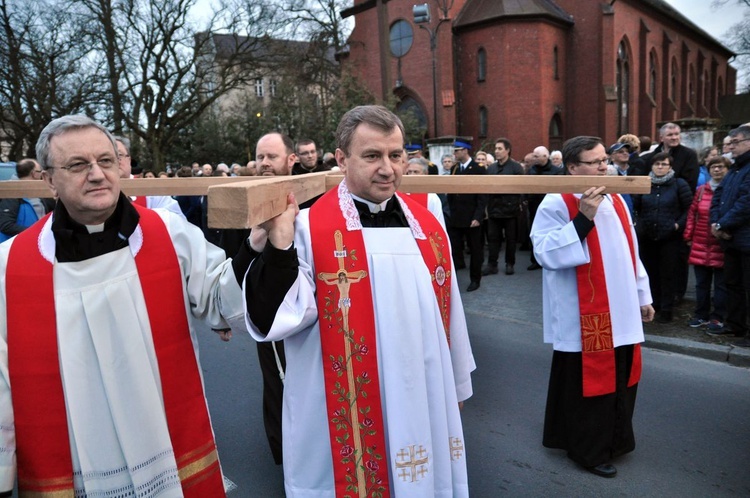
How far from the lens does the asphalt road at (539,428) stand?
374cm

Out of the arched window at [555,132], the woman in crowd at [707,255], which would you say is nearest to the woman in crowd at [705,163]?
the woman in crowd at [707,255]

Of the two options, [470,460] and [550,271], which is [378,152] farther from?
[470,460]

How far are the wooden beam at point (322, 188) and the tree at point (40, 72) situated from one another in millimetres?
20945

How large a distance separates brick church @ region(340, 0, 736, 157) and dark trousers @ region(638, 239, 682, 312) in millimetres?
21443

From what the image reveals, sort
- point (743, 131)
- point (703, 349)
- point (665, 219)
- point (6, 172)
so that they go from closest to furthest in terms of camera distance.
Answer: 1. point (743, 131)
2. point (703, 349)
3. point (665, 219)
4. point (6, 172)

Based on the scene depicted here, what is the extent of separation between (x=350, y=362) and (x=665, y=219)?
5937 millimetres

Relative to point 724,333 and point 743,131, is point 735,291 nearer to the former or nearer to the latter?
point 724,333

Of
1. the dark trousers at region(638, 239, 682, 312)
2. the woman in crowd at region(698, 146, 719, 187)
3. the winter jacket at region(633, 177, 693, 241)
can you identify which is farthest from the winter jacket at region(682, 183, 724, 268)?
the woman in crowd at region(698, 146, 719, 187)

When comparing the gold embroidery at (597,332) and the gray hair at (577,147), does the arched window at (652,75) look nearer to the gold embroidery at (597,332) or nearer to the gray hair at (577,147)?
the gray hair at (577,147)

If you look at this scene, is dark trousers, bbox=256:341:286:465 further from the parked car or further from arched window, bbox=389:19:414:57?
arched window, bbox=389:19:414:57

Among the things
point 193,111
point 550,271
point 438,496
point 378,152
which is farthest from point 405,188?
point 193,111

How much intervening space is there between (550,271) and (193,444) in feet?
8.41

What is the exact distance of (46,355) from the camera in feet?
6.81

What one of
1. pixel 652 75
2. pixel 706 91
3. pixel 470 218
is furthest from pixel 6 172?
pixel 706 91
